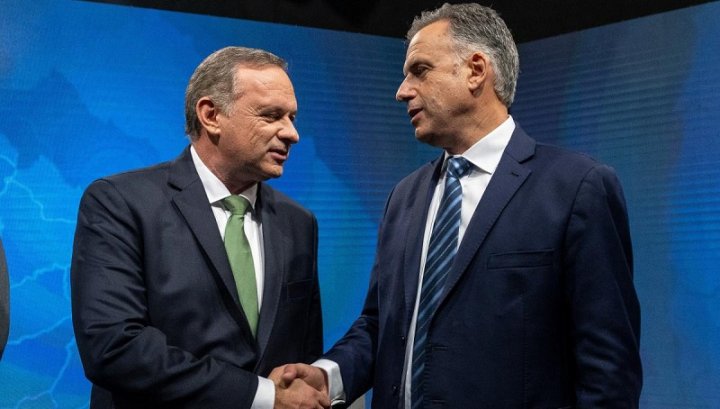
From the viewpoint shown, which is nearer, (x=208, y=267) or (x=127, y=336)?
(x=127, y=336)

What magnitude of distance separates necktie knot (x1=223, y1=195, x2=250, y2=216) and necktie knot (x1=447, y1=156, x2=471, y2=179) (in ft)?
1.89

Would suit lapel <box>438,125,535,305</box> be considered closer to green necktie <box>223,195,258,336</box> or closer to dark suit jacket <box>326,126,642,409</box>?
dark suit jacket <box>326,126,642,409</box>

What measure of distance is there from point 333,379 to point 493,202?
2.26 feet

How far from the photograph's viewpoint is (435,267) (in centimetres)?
251

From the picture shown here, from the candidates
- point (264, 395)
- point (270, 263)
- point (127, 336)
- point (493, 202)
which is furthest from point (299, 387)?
point (493, 202)

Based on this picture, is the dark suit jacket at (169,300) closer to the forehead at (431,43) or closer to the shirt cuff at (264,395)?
the shirt cuff at (264,395)

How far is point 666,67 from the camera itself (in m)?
4.21

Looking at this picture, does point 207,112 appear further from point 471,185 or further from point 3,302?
point 3,302

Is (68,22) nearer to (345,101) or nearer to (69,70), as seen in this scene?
(69,70)

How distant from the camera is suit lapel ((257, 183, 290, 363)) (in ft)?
8.65

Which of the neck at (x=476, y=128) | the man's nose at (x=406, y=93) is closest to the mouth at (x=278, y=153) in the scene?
the man's nose at (x=406, y=93)

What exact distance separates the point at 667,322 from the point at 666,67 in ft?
3.50

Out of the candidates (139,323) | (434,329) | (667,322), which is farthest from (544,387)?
(667,322)

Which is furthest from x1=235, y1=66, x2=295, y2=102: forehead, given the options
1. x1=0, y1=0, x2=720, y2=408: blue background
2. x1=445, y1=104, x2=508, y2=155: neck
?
x1=0, y1=0, x2=720, y2=408: blue background
